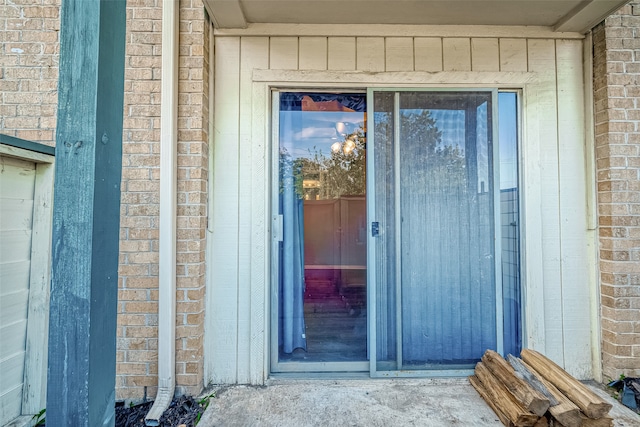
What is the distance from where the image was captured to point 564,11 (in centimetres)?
219

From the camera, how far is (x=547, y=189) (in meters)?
2.37

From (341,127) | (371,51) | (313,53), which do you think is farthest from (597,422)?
(313,53)

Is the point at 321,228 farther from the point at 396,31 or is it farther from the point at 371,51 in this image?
the point at 396,31

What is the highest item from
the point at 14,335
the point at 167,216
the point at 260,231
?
the point at 167,216

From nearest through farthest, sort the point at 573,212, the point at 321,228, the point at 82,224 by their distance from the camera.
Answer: the point at 82,224, the point at 573,212, the point at 321,228

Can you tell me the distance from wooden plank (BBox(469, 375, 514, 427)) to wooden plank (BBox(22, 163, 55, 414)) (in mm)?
2692

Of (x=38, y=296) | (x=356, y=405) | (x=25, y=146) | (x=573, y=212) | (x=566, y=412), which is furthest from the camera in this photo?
(x=573, y=212)

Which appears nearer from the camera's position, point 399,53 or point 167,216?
point 167,216

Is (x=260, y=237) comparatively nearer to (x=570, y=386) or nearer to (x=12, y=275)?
(x=12, y=275)

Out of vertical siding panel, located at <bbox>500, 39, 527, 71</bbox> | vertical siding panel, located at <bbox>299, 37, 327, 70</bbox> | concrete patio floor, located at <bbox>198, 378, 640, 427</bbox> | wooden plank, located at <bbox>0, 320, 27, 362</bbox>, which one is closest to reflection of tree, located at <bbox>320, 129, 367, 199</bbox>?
vertical siding panel, located at <bbox>299, 37, 327, 70</bbox>

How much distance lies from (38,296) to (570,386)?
3.15 m

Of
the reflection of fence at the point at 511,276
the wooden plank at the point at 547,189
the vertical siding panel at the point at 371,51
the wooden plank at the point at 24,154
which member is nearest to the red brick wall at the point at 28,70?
the wooden plank at the point at 24,154

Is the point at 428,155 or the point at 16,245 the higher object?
the point at 428,155

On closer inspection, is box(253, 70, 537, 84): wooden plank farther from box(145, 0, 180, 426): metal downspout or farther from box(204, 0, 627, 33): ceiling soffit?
box(145, 0, 180, 426): metal downspout
